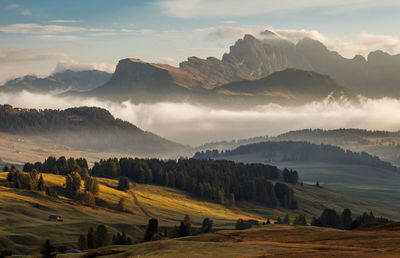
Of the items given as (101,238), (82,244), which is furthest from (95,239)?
(82,244)

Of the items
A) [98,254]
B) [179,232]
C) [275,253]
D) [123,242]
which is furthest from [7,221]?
[275,253]

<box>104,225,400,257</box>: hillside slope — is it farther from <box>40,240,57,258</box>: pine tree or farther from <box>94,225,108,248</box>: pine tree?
<box>94,225,108,248</box>: pine tree

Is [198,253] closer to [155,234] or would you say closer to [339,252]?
[339,252]

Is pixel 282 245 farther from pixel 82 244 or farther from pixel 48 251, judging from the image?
pixel 82 244

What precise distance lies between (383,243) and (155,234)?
6173cm

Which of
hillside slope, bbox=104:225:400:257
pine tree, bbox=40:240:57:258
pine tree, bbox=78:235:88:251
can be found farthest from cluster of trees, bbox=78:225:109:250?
pine tree, bbox=40:240:57:258

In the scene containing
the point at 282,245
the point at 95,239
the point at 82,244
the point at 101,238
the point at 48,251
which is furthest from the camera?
the point at 101,238

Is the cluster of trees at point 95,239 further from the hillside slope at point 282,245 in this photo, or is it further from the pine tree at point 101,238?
the hillside slope at point 282,245

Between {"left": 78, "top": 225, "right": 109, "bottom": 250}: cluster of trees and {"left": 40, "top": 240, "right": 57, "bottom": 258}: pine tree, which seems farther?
{"left": 78, "top": 225, "right": 109, "bottom": 250}: cluster of trees

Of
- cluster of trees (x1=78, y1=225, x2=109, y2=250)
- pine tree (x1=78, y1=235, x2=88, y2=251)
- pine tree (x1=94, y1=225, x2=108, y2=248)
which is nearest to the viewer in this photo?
pine tree (x1=78, y1=235, x2=88, y2=251)

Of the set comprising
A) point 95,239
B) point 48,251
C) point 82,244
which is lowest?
point 82,244

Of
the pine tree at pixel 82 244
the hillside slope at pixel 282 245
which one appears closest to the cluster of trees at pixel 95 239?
the pine tree at pixel 82 244

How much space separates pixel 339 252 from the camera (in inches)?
3174

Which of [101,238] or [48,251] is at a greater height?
[48,251]
